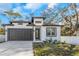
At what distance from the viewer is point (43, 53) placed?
8219mm

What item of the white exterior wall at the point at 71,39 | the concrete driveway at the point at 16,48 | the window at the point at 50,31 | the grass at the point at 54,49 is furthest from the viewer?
the window at the point at 50,31

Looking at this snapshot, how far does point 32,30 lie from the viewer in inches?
336

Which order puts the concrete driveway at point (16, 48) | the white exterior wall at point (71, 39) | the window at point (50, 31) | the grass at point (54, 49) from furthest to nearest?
the window at point (50, 31)
the white exterior wall at point (71, 39)
the grass at point (54, 49)
the concrete driveway at point (16, 48)

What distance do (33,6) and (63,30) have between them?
5.27 ft

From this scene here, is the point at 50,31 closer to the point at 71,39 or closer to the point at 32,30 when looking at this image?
the point at 32,30

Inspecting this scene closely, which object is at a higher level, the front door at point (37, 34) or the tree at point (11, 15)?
the tree at point (11, 15)

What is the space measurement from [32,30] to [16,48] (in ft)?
3.35

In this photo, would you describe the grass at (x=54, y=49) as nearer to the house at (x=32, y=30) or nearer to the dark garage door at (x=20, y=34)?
the house at (x=32, y=30)

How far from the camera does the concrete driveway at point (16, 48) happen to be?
8125mm

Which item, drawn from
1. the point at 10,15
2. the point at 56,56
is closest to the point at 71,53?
the point at 56,56

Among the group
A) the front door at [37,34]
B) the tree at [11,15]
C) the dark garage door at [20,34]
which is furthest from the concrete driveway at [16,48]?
the tree at [11,15]

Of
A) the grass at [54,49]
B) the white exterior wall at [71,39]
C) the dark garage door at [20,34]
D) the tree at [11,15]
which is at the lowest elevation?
the grass at [54,49]

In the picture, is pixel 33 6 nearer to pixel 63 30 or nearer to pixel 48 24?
pixel 48 24

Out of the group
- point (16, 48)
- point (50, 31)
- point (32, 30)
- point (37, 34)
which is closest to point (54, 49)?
point (50, 31)
